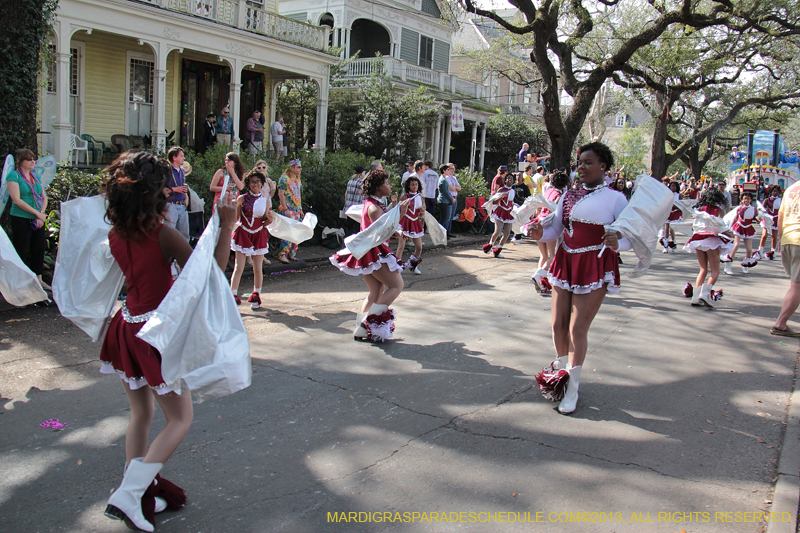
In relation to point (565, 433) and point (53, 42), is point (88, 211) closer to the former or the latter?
point (565, 433)

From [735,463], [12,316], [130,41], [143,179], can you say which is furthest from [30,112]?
[130,41]

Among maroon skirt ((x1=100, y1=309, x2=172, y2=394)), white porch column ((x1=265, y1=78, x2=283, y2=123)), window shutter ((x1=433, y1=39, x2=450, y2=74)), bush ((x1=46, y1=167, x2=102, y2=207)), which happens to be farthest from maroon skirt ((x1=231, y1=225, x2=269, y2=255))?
window shutter ((x1=433, y1=39, x2=450, y2=74))

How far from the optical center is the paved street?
343 cm

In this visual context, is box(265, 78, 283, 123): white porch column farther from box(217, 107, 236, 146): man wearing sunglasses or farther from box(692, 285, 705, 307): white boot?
box(692, 285, 705, 307): white boot

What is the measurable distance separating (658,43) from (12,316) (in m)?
22.4

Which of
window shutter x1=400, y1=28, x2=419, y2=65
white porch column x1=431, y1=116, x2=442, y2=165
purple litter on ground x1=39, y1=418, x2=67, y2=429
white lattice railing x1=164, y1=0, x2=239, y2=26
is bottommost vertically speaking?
purple litter on ground x1=39, y1=418, x2=67, y2=429

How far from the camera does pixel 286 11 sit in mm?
28500

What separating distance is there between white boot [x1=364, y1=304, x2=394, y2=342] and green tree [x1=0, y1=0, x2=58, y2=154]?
5.38m

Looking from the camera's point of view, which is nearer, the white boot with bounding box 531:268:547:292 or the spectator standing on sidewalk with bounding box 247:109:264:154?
the white boot with bounding box 531:268:547:292

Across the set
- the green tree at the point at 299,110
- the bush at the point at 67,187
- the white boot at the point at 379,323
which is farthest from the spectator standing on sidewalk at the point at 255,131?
the white boot at the point at 379,323

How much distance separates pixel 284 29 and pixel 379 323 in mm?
15372

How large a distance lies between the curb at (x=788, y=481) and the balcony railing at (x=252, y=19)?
632 inches

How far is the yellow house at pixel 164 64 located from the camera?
14758 mm

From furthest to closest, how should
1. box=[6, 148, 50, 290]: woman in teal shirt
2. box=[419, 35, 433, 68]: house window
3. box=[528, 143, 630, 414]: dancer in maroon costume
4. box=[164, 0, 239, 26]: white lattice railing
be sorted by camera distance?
box=[419, 35, 433, 68]: house window, box=[164, 0, 239, 26]: white lattice railing, box=[6, 148, 50, 290]: woman in teal shirt, box=[528, 143, 630, 414]: dancer in maroon costume
